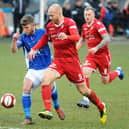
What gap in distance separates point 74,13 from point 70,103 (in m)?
17.1

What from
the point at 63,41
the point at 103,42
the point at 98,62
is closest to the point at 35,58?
the point at 63,41

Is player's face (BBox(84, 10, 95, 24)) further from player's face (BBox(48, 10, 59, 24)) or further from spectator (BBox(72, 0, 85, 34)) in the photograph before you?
spectator (BBox(72, 0, 85, 34))

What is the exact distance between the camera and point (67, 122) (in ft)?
36.2

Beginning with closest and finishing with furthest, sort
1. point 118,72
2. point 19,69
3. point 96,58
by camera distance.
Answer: point 96,58 → point 118,72 → point 19,69

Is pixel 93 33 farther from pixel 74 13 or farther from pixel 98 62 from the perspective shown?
pixel 74 13

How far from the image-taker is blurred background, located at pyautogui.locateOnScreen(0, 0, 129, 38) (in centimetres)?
3009

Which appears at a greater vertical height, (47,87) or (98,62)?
(47,87)

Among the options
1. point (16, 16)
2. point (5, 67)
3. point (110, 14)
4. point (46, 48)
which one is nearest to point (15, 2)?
point (16, 16)

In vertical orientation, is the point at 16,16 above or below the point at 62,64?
below

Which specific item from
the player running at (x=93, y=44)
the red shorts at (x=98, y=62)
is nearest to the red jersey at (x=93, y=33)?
the player running at (x=93, y=44)

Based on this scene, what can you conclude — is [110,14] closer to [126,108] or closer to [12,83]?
[12,83]

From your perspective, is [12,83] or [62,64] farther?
[12,83]

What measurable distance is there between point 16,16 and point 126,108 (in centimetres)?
1831

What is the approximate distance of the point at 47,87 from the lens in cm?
1065
